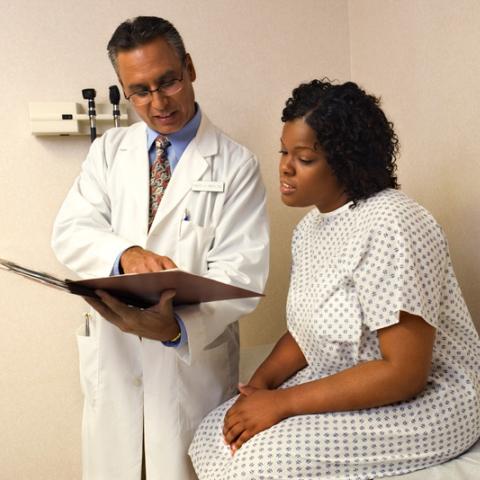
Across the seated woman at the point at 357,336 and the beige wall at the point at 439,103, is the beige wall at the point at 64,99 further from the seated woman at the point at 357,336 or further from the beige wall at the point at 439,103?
the seated woman at the point at 357,336

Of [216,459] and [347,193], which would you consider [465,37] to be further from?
[216,459]

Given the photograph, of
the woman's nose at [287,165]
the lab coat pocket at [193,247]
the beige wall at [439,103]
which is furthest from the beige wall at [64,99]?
the woman's nose at [287,165]

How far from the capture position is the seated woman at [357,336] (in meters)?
1.14

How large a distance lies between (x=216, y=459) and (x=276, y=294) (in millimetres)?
1076

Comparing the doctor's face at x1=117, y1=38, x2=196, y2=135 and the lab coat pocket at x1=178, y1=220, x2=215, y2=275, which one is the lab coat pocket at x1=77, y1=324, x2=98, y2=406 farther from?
the doctor's face at x1=117, y1=38, x2=196, y2=135

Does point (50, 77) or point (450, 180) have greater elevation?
point (50, 77)

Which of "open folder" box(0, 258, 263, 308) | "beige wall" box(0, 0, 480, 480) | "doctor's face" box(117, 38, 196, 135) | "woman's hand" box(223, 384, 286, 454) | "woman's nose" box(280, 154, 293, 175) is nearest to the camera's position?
"open folder" box(0, 258, 263, 308)

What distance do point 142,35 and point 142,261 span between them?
1.92 ft

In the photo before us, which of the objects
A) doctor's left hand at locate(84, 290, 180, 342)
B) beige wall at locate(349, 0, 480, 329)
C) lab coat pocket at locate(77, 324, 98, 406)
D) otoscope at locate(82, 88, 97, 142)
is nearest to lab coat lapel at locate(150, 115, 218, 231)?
doctor's left hand at locate(84, 290, 180, 342)

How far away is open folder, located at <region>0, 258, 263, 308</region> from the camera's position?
108 centimetres

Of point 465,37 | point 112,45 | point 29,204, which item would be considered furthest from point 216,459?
point 465,37

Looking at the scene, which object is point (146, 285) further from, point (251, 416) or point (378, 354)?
point (378, 354)

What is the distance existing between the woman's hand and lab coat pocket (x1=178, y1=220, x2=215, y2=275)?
361 mm

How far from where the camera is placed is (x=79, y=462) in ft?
6.98
